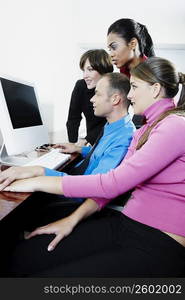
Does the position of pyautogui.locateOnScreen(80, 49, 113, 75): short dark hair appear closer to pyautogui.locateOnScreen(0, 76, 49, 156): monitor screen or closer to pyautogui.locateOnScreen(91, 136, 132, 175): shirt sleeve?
pyautogui.locateOnScreen(0, 76, 49, 156): monitor screen

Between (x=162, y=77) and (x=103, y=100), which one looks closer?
(x=162, y=77)

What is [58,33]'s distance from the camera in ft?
7.07

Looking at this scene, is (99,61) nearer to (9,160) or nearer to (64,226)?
(9,160)

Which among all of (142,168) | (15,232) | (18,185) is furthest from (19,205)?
(15,232)

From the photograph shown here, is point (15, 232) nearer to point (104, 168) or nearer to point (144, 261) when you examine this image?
point (104, 168)

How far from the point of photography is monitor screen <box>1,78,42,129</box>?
1.11m

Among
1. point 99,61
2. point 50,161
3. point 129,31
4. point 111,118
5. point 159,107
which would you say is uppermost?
point 129,31

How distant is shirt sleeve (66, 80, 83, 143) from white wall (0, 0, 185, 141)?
0.24 metres

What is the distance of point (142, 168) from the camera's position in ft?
2.55

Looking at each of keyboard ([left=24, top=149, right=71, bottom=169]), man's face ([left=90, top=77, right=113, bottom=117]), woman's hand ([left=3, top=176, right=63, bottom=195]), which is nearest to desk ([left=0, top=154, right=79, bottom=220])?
woman's hand ([left=3, top=176, right=63, bottom=195])

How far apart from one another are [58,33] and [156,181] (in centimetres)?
175

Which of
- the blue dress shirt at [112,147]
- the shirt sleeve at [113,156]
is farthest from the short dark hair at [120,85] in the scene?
the shirt sleeve at [113,156]

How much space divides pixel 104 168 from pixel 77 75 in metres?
1.73

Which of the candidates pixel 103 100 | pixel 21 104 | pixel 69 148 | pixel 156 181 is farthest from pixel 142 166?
pixel 69 148
